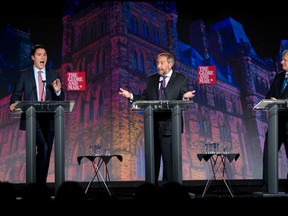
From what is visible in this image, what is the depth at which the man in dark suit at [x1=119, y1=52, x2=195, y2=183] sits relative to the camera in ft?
17.6

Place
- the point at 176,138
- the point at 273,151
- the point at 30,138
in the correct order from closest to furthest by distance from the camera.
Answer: the point at 30,138 → the point at 176,138 → the point at 273,151

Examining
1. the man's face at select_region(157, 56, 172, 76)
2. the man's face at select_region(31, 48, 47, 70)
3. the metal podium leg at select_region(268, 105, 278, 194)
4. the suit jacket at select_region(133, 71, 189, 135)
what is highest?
the man's face at select_region(31, 48, 47, 70)

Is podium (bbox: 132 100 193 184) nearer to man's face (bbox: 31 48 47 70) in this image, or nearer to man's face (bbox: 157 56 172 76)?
man's face (bbox: 157 56 172 76)

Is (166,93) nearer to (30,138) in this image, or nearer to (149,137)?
(149,137)

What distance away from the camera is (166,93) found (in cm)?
548

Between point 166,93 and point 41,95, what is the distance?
1.47m

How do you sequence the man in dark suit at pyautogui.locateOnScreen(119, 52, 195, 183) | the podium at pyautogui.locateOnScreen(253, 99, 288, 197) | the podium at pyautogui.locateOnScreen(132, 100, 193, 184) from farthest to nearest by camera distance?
the man in dark suit at pyautogui.locateOnScreen(119, 52, 195, 183), the podium at pyautogui.locateOnScreen(253, 99, 288, 197), the podium at pyautogui.locateOnScreen(132, 100, 193, 184)

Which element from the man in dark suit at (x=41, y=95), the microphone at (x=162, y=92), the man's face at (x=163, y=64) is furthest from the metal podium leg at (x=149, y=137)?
the man in dark suit at (x=41, y=95)

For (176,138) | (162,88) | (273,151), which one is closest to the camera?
(176,138)

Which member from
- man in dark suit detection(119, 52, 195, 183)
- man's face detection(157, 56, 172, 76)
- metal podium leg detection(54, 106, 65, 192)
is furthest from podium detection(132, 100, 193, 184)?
metal podium leg detection(54, 106, 65, 192)

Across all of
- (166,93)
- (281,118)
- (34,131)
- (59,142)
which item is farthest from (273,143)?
(34,131)

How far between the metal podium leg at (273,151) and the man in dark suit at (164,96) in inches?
39.9

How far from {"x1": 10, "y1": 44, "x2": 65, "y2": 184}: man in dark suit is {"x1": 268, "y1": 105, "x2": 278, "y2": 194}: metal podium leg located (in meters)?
2.40

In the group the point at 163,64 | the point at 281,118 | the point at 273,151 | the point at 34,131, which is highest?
the point at 163,64
